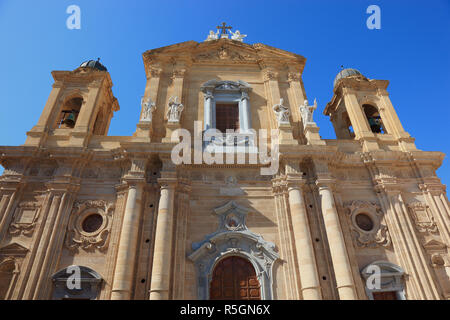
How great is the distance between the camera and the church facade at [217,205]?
36.1ft

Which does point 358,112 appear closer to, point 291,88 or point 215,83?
point 291,88

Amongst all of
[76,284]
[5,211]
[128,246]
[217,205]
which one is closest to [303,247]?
[217,205]

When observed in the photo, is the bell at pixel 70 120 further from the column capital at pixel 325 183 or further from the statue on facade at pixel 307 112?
the column capital at pixel 325 183

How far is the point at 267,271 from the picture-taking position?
11336 millimetres

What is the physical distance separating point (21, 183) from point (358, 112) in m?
17.7

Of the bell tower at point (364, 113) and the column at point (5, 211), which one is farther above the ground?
the bell tower at point (364, 113)

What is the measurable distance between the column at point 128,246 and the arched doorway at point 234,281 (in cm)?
318

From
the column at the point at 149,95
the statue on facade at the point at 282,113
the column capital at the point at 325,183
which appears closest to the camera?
the column capital at the point at 325,183

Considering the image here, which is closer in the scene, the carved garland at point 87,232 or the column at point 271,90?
the carved garland at point 87,232

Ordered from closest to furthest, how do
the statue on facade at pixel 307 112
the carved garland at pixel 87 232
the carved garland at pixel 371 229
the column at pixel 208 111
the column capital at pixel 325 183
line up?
the carved garland at pixel 87 232 → the carved garland at pixel 371 229 → the column capital at pixel 325 183 → the statue on facade at pixel 307 112 → the column at pixel 208 111

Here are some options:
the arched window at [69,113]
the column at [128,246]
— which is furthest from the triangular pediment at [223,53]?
the column at [128,246]

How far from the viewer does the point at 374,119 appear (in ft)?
58.8

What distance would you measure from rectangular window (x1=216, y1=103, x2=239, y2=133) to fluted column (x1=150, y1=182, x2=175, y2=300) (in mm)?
5133
